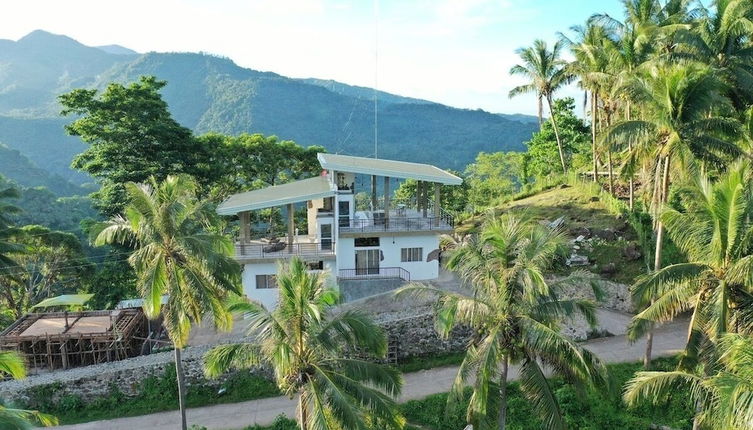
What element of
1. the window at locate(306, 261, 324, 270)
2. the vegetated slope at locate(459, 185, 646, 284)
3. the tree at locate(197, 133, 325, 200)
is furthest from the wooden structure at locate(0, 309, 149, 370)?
Result: the vegetated slope at locate(459, 185, 646, 284)

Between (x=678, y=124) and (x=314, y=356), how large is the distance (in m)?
12.7

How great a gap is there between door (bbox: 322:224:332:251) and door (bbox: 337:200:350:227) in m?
0.74

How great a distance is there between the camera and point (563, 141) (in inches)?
1734

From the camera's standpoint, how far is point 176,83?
169m

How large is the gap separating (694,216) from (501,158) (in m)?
42.9

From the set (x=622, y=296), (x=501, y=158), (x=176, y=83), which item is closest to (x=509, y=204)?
(x=622, y=296)

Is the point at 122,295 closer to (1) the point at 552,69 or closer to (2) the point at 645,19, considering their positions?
(1) the point at 552,69

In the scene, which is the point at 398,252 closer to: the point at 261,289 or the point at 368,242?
the point at 368,242

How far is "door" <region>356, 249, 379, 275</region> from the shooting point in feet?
85.8

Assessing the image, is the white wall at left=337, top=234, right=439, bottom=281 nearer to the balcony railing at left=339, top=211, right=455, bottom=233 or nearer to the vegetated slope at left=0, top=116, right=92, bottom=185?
the balcony railing at left=339, top=211, right=455, bottom=233

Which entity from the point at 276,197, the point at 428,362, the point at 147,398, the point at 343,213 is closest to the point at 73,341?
the point at 147,398

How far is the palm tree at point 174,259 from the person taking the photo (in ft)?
48.6

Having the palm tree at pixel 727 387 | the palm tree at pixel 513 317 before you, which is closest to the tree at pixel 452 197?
the palm tree at pixel 513 317

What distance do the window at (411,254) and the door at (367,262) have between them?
1.32 meters
